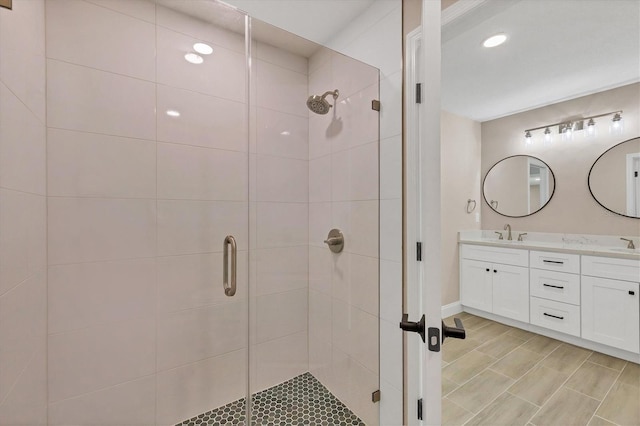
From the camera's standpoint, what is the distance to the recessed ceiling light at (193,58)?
1420mm

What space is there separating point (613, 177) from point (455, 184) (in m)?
1.44

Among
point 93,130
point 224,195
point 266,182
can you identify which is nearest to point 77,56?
point 93,130

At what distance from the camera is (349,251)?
4.73ft

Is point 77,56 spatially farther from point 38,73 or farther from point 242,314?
point 242,314

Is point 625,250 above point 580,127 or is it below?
below

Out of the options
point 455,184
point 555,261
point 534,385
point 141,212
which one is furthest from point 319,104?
point 555,261

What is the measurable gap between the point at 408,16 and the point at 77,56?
1633 mm

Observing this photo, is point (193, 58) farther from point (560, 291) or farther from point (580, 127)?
point (580, 127)

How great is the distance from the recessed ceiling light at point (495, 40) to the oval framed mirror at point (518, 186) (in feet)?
6.18

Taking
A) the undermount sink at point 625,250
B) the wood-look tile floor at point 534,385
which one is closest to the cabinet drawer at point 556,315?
the wood-look tile floor at point 534,385

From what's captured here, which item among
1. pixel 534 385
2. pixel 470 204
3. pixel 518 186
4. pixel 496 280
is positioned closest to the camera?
pixel 534 385

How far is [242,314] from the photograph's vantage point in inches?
55.7

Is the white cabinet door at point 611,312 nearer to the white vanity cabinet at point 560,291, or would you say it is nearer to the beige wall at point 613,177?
the white vanity cabinet at point 560,291

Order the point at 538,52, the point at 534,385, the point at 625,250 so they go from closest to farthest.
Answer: the point at 534,385 < the point at 538,52 < the point at 625,250
